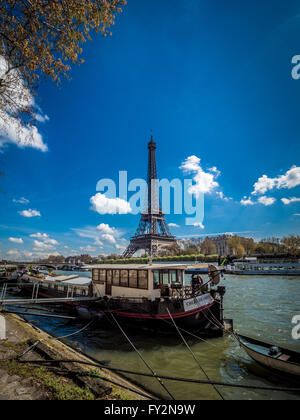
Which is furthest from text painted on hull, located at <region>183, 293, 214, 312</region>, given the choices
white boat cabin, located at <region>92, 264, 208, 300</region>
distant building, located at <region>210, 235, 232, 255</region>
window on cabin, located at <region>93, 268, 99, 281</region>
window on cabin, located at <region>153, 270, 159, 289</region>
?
distant building, located at <region>210, 235, 232, 255</region>

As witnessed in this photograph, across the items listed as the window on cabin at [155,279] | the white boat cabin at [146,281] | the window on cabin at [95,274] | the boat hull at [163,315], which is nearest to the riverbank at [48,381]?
the boat hull at [163,315]

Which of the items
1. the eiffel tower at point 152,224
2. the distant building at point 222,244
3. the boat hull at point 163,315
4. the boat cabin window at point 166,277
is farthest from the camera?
the distant building at point 222,244

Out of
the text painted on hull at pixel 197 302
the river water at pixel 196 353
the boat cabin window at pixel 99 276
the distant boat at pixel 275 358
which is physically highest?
the boat cabin window at pixel 99 276

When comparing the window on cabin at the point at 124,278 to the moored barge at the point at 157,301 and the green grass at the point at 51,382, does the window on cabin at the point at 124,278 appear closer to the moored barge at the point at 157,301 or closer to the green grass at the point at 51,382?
the moored barge at the point at 157,301

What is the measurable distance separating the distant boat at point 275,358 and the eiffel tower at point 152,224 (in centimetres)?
7382

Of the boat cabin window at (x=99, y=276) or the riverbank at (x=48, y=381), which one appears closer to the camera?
the riverbank at (x=48, y=381)

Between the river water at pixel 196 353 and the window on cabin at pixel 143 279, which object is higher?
the window on cabin at pixel 143 279

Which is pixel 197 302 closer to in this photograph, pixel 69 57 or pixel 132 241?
pixel 69 57

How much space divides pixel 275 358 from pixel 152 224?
7826cm

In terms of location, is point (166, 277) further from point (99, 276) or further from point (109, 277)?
point (99, 276)

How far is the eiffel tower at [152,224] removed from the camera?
84.6m

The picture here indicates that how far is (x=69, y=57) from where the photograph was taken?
6734 mm

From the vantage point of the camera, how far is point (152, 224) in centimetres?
8556

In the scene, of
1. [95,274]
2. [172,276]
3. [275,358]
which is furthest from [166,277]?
[275,358]
